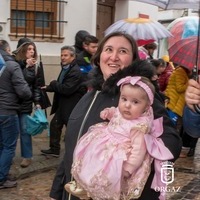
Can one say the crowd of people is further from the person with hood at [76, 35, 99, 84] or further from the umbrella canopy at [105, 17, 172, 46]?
the umbrella canopy at [105, 17, 172, 46]

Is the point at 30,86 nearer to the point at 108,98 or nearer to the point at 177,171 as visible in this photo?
the point at 177,171

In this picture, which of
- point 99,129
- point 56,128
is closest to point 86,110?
point 99,129

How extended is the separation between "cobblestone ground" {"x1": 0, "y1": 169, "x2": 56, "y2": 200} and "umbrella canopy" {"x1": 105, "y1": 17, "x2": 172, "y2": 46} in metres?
2.62

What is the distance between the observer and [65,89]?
6.60 meters

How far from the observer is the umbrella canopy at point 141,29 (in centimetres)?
716

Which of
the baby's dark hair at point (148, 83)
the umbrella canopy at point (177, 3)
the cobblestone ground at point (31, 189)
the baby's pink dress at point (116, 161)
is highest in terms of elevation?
the umbrella canopy at point (177, 3)

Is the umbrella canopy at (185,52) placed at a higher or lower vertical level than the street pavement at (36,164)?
higher

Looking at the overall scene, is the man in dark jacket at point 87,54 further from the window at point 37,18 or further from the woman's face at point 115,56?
the woman's face at point 115,56

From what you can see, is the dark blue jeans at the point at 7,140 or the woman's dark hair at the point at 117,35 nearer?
the woman's dark hair at the point at 117,35

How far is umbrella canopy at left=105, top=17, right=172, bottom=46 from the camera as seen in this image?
7.16m

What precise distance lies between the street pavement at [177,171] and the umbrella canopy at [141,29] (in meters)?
2.12

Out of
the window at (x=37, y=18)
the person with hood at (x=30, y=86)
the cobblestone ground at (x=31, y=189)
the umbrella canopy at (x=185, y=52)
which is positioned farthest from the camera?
the window at (x=37, y=18)

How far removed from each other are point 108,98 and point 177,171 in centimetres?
438

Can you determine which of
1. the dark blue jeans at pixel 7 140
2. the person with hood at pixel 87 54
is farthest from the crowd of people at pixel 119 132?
the person with hood at pixel 87 54
